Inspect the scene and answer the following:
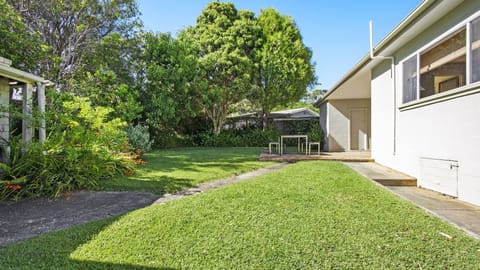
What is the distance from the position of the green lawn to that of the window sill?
6.25 feet

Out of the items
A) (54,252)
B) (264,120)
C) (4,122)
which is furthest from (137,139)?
(264,120)

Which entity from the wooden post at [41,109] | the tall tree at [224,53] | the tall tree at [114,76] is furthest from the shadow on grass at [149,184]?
the tall tree at [224,53]

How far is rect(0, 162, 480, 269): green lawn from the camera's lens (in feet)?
7.25

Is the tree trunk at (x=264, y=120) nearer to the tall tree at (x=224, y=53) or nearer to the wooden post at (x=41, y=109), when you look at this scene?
the tall tree at (x=224, y=53)

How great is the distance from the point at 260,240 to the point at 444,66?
458 centimetres

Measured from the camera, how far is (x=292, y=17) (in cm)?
1800

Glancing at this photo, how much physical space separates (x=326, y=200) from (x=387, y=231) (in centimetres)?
119

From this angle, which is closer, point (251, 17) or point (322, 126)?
point (322, 126)

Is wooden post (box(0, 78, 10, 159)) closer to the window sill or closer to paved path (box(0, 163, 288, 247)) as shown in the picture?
paved path (box(0, 163, 288, 247))

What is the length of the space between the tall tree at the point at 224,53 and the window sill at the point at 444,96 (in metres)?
10.9

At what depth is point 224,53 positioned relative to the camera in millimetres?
15492

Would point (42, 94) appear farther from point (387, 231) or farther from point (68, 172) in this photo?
point (387, 231)

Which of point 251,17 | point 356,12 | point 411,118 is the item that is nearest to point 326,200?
point 411,118

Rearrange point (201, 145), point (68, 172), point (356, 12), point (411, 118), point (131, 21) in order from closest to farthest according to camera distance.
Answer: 1. point (68, 172)
2. point (411, 118)
3. point (356, 12)
4. point (131, 21)
5. point (201, 145)
